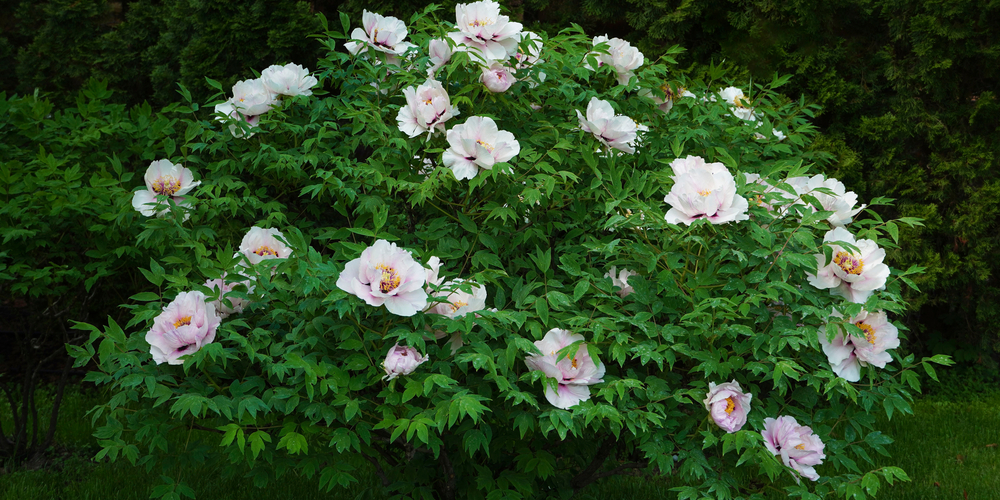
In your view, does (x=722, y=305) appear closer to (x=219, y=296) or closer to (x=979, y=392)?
(x=219, y=296)

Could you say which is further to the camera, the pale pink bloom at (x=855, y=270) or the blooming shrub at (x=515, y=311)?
the pale pink bloom at (x=855, y=270)

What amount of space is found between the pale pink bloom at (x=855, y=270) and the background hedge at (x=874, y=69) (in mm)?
3190

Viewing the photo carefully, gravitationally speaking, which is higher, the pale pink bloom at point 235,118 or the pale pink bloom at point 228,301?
the pale pink bloom at point 235,118

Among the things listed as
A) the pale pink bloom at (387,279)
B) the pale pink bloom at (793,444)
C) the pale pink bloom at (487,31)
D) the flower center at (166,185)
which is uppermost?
the pale pink bloom at (487,31)

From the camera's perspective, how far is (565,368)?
1.94 meters

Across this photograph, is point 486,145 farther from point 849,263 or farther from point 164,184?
point 164,184

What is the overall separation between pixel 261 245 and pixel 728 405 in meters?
1.30

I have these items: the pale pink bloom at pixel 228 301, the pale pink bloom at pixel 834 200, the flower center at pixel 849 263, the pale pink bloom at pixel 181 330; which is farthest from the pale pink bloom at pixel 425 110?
the flower center at pixel 849 263

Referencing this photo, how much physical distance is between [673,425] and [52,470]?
3263 mm

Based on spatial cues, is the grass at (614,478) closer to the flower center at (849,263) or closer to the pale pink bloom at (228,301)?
the pale pink bloom at (228,301)

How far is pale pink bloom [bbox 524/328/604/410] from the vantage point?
1.91 m

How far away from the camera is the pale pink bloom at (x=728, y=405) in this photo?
6.34 ft

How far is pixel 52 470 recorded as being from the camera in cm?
391

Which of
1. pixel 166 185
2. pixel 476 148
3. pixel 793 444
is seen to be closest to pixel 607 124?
pixel 476 148
